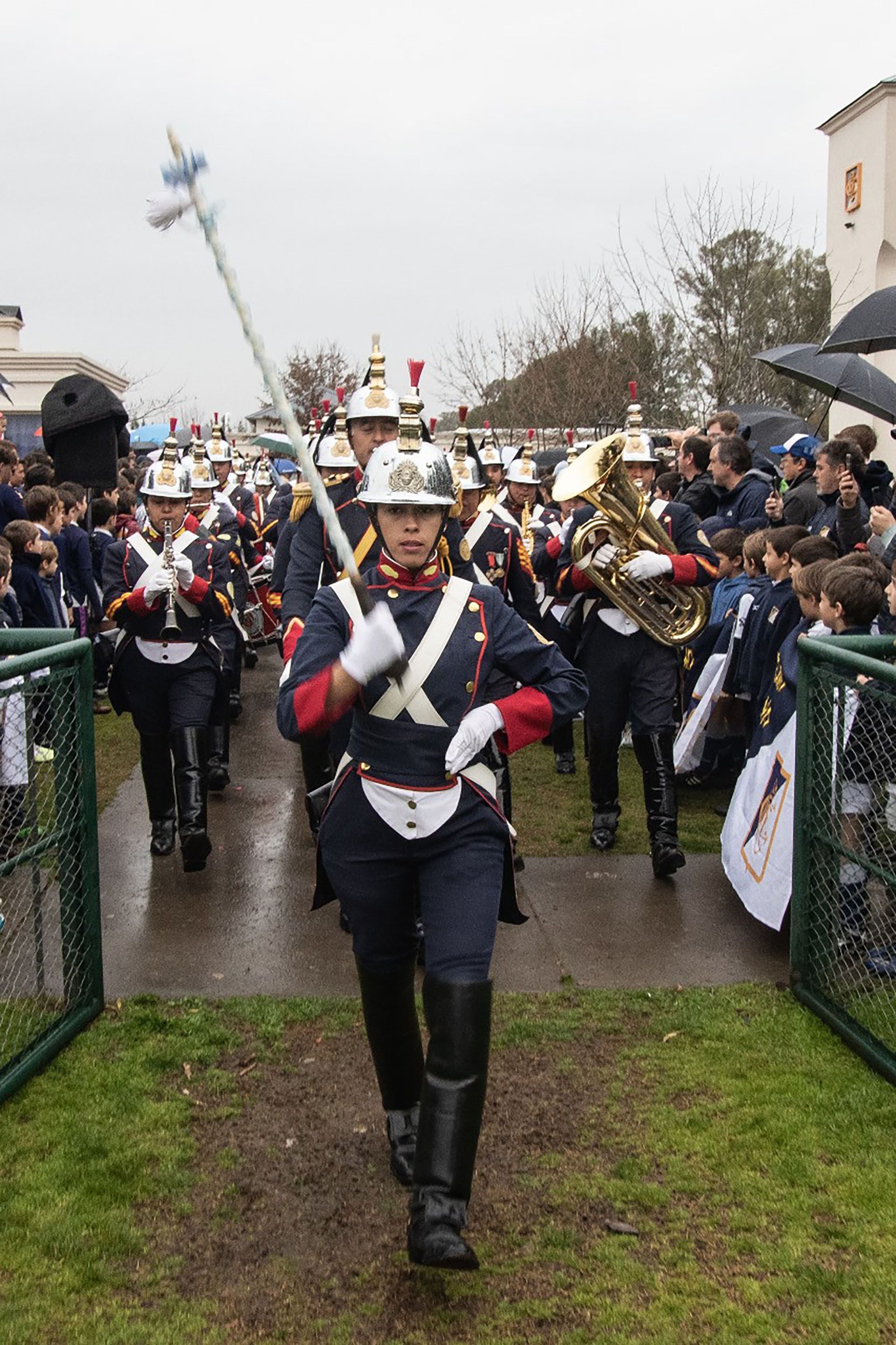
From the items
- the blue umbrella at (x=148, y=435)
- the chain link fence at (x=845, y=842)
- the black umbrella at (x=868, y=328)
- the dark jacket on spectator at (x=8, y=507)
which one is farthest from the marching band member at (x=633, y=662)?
the blue umbrella at (x=148, y=435)

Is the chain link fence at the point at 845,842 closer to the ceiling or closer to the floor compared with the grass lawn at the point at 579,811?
closer to the ceiling

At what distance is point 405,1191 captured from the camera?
157 inches

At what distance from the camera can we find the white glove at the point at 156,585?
22.7 ft

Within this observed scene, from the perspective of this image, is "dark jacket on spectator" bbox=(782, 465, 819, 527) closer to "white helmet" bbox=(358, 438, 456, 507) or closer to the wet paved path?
the wet paved path

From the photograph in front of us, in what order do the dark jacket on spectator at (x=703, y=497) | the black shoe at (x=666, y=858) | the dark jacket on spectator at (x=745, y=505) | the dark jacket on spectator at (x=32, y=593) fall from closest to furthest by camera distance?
the black shoe at (x=666, y=858)
the dark jacket on spectator at (x=32, y=593)
the dark jacket on spectator at (x=745, y=505)
the dark jacket on spectator at (x=703, y=497)

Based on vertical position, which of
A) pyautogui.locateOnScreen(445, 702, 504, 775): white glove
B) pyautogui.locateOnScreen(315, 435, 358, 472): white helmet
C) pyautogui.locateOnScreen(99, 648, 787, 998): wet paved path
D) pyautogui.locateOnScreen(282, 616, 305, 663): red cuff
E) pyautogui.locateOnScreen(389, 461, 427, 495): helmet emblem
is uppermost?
pyautogui.locateOnScreen(315, 435, 358, 472): white helmet

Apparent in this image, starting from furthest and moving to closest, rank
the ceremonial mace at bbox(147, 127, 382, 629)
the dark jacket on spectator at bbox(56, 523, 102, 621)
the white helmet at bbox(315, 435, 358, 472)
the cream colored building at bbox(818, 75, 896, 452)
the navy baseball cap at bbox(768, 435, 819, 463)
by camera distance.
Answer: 1. the cream colored building at bbox(818, 75, 896, 452)
2. the dark jacket on spectator at bbox(56, 523, 102, 621)
3. the navy baseball cap at bbox(768, 435, 819, 463)
4. the white helmet at bbox(315, 435, 358, 472)
5. the ceremonial mace at bbox(147, 127, 382, 629)

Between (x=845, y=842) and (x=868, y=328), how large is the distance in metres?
4.29

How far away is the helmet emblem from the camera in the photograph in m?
3.74

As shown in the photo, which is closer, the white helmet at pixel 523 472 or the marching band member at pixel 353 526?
the marching band member at pixel 353 526

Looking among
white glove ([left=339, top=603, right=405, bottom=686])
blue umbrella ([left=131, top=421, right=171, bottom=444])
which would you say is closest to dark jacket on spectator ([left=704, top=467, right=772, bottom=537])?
white glove ([left=339, top=603, right=405, bottom=686])

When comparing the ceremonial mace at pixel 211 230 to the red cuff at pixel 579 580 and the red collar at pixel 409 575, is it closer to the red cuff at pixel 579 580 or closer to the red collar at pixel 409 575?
the red collar at pixel 409 575

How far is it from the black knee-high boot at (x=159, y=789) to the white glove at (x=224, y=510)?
2958mm

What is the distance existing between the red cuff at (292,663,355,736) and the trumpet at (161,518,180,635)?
11.4 feet
